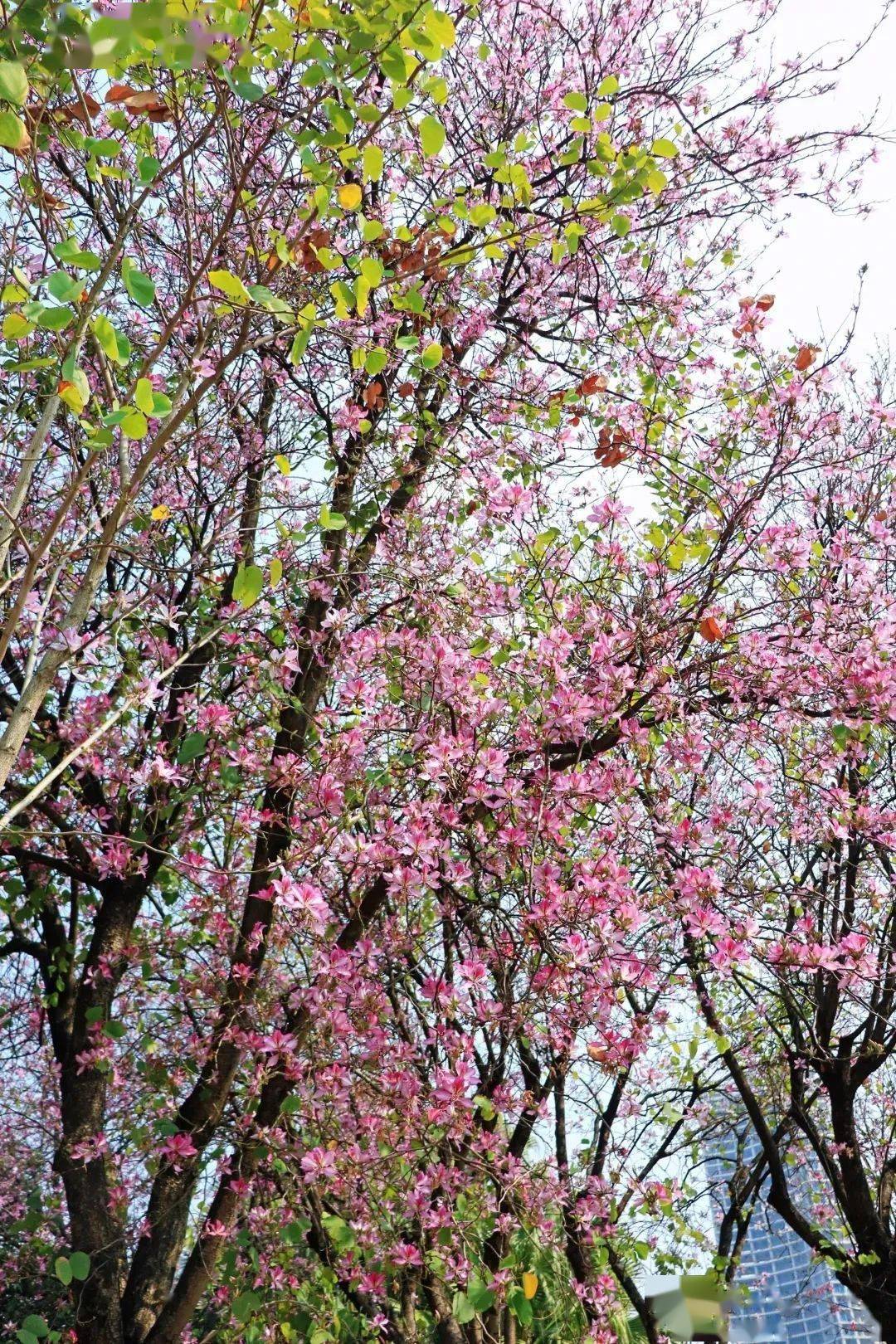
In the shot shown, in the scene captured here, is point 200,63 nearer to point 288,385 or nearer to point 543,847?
point 543,847

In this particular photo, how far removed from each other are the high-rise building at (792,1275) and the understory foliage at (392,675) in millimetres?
937

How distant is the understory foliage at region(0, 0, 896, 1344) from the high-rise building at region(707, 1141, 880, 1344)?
3.07ft

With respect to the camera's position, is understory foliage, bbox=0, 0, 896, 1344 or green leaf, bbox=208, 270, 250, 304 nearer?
green leaf, bbox=208, 270, 250, 304

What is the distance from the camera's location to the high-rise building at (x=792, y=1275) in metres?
8.26

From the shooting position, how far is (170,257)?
586cm

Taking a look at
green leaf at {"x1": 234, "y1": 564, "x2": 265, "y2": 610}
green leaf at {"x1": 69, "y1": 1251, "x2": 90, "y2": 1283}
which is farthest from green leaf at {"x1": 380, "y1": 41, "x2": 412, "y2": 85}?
green leaf at {"x1": 69, "y1": 1251, "x2": 90, "y2": 1283}

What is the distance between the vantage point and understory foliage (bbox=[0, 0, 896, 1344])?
3621 millimetres

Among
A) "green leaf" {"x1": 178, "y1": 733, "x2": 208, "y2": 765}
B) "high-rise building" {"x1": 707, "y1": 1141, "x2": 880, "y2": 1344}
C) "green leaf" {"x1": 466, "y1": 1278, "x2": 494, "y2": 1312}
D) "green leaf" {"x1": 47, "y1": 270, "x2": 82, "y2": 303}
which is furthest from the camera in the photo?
"high-rise building" {"x1": 707, "y1": 1141, "x2": 880, "y2": 1344}

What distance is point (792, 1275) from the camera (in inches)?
350

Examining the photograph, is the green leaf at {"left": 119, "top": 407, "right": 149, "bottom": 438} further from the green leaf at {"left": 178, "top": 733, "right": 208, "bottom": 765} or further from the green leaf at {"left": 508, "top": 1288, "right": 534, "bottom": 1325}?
the green leaf at {"left": 508, "top": 1288, "right": 534, "bottom": 1325}

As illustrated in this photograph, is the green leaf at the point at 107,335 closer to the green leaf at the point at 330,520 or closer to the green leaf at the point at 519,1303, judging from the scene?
the green leaf at the point at 330,520

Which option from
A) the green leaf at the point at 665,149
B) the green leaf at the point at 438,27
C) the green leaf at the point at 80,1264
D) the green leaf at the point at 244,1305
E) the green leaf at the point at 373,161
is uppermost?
the green leaf at the point at 665,149

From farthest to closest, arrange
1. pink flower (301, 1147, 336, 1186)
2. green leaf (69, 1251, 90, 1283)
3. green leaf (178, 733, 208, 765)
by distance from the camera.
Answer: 1. green leaf (69, 1251, 90, 1283)
2. green leaf (178, 733, 208, 765)
3. pink flower (301, 1147, 336, 1186)

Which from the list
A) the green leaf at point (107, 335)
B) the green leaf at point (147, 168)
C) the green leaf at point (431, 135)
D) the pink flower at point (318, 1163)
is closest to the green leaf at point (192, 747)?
the pink flower at point (318, 1163)
